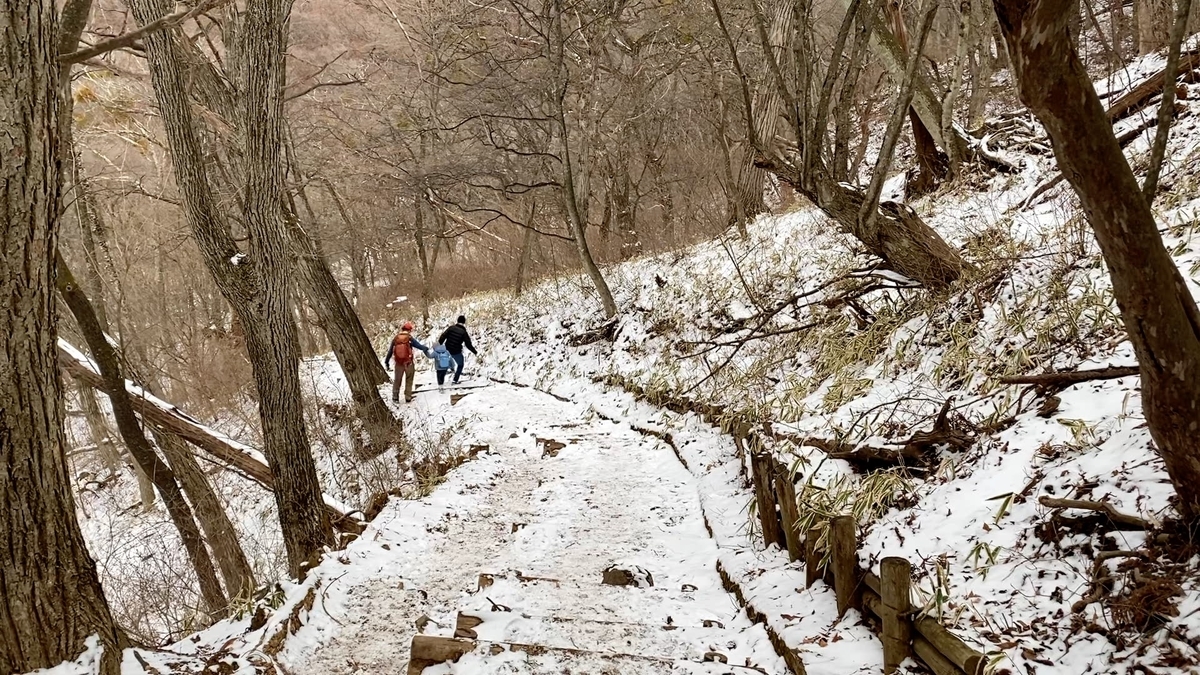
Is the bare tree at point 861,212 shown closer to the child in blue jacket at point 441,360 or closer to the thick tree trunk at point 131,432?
the thick tree trunk at point 131,432

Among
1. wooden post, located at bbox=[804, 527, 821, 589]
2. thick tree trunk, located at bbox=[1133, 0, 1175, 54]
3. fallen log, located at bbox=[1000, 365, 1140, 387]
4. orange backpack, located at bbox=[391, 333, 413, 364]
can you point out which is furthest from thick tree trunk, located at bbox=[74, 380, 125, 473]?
thick tree trunk, located at bbox=[1133, 0, 1175, 54]

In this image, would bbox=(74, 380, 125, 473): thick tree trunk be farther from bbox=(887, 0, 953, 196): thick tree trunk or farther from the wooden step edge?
bbox=(887, 0, 953, 196): thick tree trunk

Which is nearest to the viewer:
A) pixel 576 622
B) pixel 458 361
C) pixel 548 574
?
pixel 576 622

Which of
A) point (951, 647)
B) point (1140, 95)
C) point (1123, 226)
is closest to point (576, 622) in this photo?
point (951, 647)

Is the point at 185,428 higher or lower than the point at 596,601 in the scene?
higher

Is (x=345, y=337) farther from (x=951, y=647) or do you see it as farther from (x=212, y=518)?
(x=951, y=647)

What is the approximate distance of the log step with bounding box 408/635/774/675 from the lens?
3207 millimetres

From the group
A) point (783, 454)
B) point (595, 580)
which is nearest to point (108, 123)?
point (595, 580)

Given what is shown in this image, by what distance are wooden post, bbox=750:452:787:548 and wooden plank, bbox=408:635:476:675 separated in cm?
209

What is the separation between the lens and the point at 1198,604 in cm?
207

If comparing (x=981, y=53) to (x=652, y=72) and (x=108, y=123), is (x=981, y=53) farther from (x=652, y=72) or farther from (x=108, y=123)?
(x=108, y=123)

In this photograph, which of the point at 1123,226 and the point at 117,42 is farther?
the point at 117,42

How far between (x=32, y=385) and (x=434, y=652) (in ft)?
6.97

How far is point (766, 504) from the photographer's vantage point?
4293 mm
